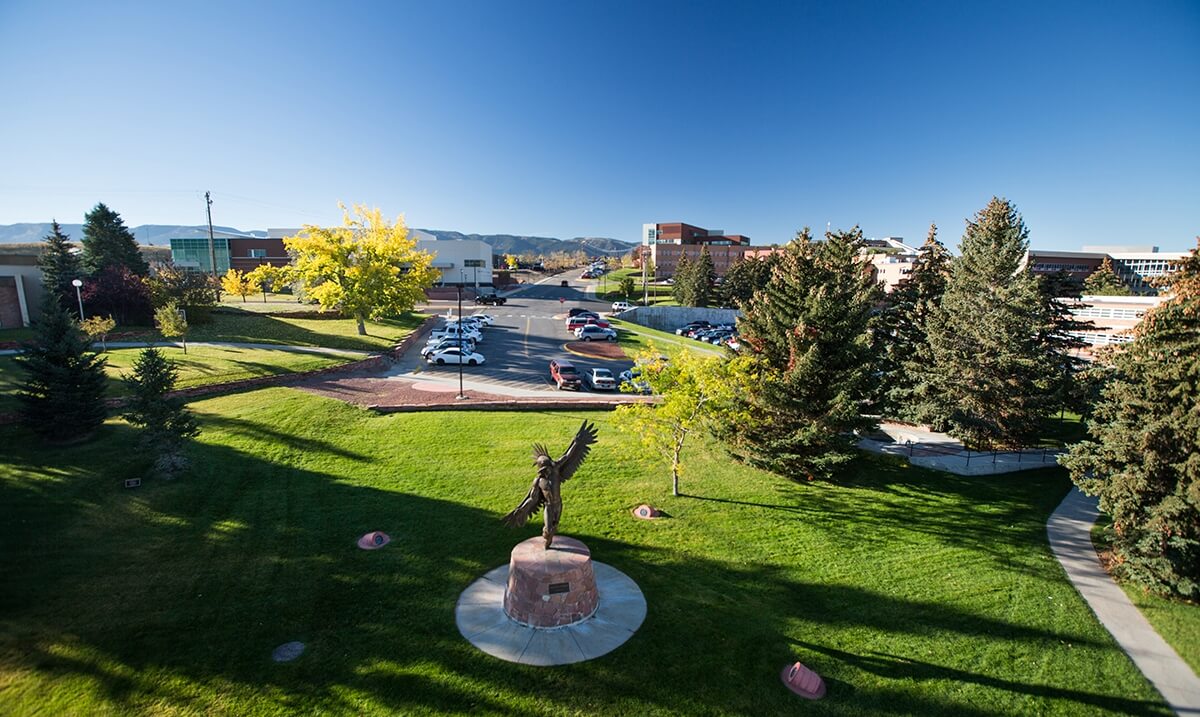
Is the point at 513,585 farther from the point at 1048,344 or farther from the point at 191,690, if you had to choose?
the point at 1048,344

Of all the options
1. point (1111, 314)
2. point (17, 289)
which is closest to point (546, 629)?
point (17, 289)

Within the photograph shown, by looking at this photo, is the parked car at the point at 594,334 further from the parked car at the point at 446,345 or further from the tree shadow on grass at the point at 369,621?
the tree shadow on grass at the point at 369,621

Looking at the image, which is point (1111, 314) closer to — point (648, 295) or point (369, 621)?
point (648, 295)

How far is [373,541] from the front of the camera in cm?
1398

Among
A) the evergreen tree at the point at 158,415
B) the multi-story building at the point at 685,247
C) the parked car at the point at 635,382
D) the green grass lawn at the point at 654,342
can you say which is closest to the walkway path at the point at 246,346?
the evergreen tree at the point at 158,415

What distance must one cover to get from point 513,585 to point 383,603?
3004mm

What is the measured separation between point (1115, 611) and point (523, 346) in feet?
117

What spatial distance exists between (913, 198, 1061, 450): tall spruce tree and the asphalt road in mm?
18720

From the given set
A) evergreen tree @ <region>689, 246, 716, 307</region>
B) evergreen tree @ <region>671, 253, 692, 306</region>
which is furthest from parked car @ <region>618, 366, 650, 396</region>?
evergreen tree @ <region>671, 253, 692, 306</region>

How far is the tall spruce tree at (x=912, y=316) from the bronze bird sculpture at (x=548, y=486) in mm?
18339

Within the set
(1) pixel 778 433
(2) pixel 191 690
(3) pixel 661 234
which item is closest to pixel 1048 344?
(1) pixel 778 433

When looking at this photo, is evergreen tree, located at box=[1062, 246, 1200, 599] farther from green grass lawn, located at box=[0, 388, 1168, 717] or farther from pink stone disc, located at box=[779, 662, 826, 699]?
pink stone disc, located at box=[779, 662, 826, 699]

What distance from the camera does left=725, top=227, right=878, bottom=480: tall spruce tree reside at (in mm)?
18719

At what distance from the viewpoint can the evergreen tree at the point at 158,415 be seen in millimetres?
16359
